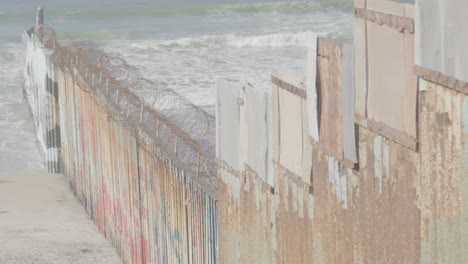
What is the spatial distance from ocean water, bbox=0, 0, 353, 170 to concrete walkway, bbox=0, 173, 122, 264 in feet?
6.85

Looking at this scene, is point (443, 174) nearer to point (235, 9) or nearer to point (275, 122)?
point (275, 122)

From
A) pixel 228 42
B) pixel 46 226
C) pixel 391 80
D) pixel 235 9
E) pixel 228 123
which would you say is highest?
pixel 391 80

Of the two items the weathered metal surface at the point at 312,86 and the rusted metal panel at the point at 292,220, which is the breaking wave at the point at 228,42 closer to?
the rusted metal panel at the point at 292,220

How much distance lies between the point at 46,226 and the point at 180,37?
2184cm

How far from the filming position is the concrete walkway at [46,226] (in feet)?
38.0

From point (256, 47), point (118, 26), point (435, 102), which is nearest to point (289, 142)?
point (435, 102)

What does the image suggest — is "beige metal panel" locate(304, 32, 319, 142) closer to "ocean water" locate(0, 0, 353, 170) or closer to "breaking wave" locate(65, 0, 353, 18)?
"ocean water" locate(0, 0, 353, 170)

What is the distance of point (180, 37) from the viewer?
34.3 metres

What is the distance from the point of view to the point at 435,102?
4492mm

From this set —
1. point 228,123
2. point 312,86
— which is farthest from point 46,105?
point 312,86

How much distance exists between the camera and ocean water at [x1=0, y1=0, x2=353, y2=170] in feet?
76.0

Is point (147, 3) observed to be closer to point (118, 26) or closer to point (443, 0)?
point (118, 26)

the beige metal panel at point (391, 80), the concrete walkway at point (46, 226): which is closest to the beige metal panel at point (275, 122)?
the beige metal panel at point (391, 80)

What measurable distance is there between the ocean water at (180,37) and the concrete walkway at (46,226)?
2.09m
